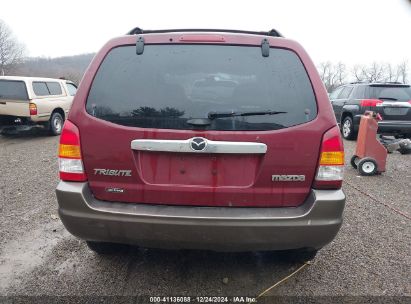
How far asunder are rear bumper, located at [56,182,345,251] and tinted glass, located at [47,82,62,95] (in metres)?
10.7

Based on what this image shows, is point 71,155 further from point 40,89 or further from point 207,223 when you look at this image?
point 40,89

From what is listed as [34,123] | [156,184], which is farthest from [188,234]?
[34,123]

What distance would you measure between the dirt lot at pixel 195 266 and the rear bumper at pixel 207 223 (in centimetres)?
56

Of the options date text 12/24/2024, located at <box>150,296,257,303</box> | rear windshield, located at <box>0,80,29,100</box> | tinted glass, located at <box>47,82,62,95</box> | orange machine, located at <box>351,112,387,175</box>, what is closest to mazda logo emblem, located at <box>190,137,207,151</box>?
date text 12/24/2024, located at <box>150,296,257,303</box>

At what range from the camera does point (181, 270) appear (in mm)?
3070

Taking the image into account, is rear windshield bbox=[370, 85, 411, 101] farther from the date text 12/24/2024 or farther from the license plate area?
the date text 12/24/2024

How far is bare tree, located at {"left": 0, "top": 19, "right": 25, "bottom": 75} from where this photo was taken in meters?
73.7

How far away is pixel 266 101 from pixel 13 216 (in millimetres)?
3493

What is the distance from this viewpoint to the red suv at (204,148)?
237 centimetres

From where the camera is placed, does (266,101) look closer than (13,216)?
Yes

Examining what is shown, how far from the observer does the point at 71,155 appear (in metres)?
2.49

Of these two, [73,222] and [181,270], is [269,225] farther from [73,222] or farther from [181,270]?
[73,222]

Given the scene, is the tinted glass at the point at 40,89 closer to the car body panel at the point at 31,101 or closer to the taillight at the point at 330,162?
the car body panel at the point at 31,101

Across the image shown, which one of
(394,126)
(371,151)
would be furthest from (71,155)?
(394,126)
